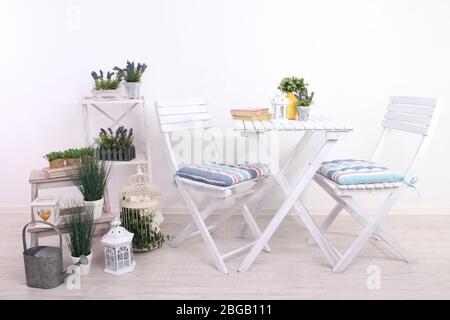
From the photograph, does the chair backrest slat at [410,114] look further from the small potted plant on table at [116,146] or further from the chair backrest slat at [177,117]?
the small potted plant on table at [116,146]

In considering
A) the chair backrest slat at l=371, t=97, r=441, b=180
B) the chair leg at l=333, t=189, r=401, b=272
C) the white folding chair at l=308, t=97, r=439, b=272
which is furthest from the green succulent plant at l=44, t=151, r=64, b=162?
the chair backrest slat at l=371, t=97, r=441, b=180

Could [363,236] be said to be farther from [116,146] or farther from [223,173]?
[116,146]

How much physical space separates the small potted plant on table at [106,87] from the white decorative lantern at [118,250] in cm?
94

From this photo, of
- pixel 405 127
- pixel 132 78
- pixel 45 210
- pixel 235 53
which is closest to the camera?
pixel 45 210

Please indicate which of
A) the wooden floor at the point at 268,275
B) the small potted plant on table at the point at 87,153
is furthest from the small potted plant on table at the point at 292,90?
the small potted plant on table at the point at 87,153

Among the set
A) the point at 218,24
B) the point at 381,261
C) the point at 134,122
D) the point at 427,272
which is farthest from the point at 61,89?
the point at 427,272

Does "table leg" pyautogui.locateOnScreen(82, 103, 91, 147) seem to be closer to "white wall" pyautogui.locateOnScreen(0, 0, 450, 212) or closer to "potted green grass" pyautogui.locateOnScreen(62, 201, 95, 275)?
"white wall" pyautogui.locateOnScreen(0, 0, 450, 212)

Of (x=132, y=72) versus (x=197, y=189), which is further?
(x=132, y=72)

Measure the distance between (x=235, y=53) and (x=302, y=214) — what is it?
1326 millimetres

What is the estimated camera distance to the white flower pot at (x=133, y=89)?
2.92 m

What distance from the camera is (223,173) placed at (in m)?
2.37

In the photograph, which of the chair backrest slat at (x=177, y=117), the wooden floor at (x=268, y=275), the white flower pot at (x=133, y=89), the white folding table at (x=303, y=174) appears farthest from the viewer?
the white flower pot at (x=133, y=89)

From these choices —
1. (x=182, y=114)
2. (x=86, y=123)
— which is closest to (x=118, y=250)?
(x=182, y=114)
